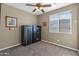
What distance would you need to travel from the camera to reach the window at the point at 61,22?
1.64 metres

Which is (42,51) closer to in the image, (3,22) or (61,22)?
(61,22)

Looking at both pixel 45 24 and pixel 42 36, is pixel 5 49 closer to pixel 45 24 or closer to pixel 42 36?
pixel 42 36

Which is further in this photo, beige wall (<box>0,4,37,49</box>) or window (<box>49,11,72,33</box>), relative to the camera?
beige wall (<box>0,4,37,49</box>)

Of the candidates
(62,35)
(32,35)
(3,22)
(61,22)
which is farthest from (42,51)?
(3,22)

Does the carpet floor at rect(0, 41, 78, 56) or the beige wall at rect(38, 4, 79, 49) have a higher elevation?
the beige wall at rect(38, 4, 79, 49)

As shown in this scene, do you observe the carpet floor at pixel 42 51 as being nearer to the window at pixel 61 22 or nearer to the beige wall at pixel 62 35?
the beige wall at pixel 62 35

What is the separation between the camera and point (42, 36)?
1835mm

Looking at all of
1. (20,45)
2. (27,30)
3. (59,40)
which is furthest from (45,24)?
(27,30)

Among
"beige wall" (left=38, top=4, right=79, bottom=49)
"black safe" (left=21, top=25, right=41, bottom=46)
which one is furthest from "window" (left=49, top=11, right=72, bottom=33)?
"black safe" (left=21, top=25, right=41, bottom=46)

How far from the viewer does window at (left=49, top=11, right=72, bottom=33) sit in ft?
5.39

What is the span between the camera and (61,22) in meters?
1.64

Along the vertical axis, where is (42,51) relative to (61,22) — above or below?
below

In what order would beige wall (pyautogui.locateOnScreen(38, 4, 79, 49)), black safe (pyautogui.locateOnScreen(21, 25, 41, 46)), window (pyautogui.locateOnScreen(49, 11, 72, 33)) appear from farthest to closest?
black safe (pyautogui.locateOnScreen(21, 25, 41, 46))
beige wall (pyautogui.locateOnScreen(38, 4, 79, 49))
window (pyautogui.locateOnScreen(49, 11, 72, 33))

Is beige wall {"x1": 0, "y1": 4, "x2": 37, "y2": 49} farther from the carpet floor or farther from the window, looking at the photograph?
the window
